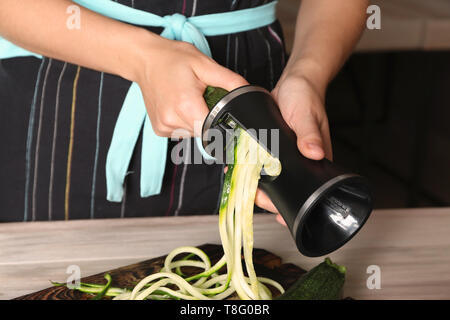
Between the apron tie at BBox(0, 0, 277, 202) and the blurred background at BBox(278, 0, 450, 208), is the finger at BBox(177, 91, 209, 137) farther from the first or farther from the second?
the blurred background at BBox(278, 0, 450, 208)

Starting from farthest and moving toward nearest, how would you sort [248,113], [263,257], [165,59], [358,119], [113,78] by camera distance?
[358,119] < [113,78] < [263,257] < [165,59] < [248,113]

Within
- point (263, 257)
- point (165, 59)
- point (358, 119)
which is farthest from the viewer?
point (358, 119)

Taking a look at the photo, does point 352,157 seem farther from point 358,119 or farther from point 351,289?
point 351,289

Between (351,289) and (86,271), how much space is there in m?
0.46

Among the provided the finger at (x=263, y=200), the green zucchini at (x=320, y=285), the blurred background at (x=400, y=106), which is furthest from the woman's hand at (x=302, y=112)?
the blurred background at (x=400, y=106)

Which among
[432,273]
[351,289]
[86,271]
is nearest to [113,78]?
[86,271]

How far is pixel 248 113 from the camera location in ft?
2.53


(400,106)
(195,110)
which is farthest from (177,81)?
(400,106)

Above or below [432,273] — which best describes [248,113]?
above

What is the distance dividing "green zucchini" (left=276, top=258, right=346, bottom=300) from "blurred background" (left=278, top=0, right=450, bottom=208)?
62.6 inches

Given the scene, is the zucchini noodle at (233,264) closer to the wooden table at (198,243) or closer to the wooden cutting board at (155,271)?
the wooden cutting board at (155,271)

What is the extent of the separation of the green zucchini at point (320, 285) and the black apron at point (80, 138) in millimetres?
419

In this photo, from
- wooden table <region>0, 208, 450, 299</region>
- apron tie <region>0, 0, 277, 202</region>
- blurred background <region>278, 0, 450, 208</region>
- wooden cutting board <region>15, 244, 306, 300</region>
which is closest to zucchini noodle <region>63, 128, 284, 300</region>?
wooden cutting board <region>15, 244, 306, 300</region>

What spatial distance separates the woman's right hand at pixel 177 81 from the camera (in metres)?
0.86
